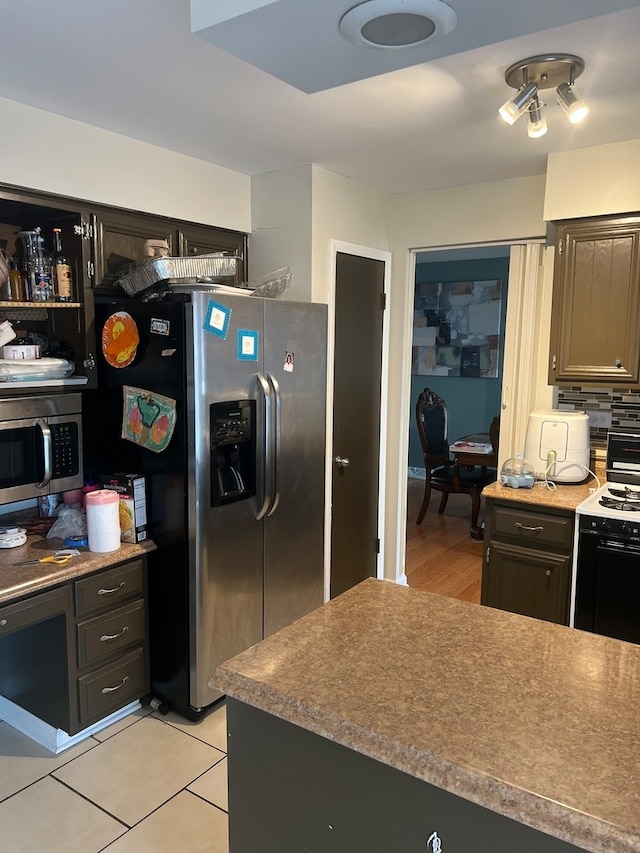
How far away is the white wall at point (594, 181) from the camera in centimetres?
273

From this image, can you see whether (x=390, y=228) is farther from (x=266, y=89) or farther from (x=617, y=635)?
(x=617, y=635)

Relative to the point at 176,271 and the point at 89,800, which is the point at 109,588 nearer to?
the point at 89,800

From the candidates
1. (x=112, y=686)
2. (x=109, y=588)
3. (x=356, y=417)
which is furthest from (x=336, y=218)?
(x=112, y=686)

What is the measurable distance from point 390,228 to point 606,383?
1.62 metres

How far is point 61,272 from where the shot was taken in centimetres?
260

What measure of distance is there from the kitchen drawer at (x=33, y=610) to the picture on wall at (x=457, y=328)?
16.4ft

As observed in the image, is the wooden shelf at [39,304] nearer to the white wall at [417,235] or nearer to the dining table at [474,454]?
the white wall at [417,235]

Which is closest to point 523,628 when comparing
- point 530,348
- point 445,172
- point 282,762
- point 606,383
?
point 282,762

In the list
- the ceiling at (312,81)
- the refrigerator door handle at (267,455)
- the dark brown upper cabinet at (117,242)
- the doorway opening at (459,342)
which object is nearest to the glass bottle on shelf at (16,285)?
the dark brown upper cabinet at (117,242)

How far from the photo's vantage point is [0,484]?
7.91ft

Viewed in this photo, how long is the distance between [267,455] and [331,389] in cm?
75

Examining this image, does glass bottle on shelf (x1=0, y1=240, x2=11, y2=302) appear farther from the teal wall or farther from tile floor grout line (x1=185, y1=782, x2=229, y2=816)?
the teal wall

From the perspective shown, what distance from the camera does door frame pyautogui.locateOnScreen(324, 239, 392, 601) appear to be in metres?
3.39

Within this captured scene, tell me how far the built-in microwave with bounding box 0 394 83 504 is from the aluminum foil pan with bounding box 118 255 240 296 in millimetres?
520
